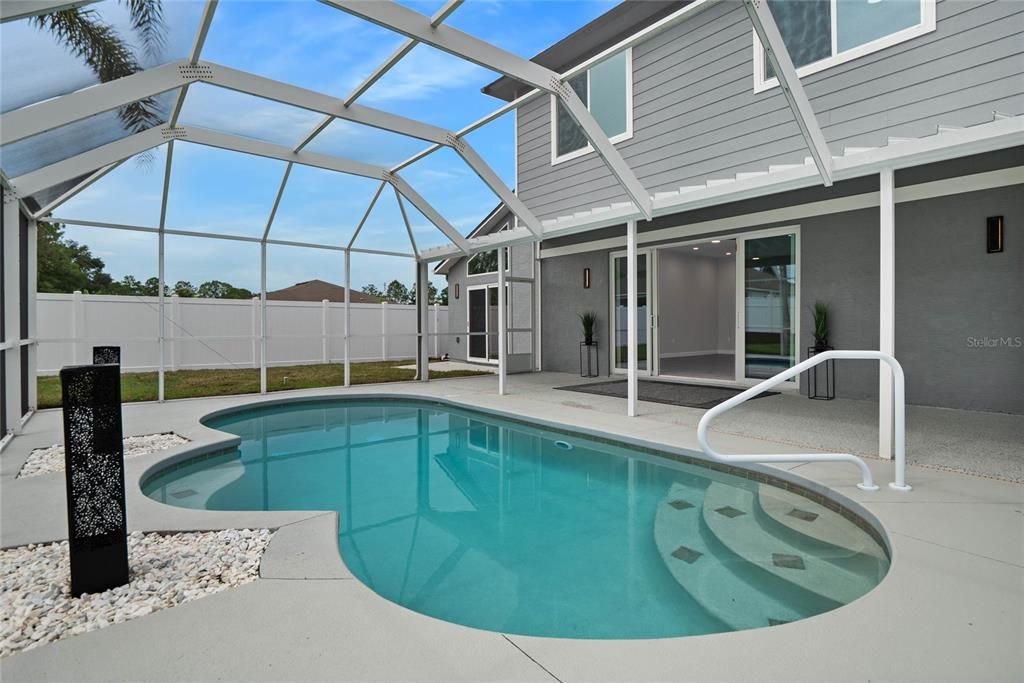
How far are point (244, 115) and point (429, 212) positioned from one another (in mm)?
3480

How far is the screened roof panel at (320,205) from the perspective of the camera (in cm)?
832

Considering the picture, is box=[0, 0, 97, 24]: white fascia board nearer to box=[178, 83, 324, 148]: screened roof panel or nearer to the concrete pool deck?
box=[178, 83, 324, 148]: screened roof panel

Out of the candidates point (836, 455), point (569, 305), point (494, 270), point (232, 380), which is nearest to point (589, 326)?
point (569, 305)

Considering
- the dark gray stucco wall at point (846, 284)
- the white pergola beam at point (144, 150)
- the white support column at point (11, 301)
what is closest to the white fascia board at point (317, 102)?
the white pergola beam at point (144, 150)

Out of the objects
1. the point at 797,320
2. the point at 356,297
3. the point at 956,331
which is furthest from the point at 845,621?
the point at 356,297

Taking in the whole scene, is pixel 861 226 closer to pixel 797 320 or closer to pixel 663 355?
pixel 797 320

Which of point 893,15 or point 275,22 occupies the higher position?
point 893,15

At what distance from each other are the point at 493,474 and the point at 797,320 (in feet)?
18.8

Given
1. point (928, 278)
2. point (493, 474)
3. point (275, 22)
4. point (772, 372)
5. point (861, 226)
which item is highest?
point (275, 22)

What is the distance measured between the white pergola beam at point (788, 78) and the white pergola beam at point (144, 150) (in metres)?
6.08

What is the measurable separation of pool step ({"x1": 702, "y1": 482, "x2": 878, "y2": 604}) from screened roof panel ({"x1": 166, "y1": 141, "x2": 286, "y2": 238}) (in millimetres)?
7680

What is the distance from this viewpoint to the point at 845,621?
2.04 meters

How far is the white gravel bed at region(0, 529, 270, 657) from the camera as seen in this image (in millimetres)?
2111

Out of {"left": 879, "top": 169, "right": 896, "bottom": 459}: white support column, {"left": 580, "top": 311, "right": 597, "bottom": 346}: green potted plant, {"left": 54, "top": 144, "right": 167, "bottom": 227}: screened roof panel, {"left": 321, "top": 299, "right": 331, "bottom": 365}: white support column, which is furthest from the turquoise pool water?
{"left": 321, "top": 299, "right": 331, "bottom": 365}: white support column
